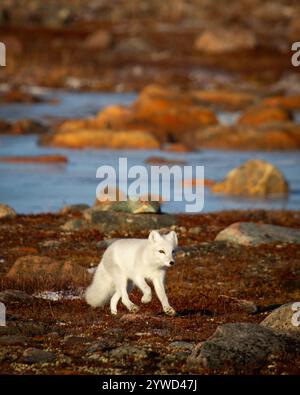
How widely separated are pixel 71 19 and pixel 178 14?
12.8 m

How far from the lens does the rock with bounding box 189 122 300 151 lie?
57.2m

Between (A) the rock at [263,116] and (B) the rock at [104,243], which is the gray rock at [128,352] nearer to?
(B) the rock at [104,243]

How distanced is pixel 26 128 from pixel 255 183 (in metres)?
21.3

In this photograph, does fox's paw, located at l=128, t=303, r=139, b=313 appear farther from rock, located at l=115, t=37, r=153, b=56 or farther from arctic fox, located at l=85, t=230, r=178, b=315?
rock, located at l=115, t=37, r=153, b=56

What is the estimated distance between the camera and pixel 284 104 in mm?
72375

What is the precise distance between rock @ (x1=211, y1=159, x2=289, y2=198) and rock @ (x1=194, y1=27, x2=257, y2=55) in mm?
53942

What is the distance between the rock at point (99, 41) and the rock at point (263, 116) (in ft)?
108

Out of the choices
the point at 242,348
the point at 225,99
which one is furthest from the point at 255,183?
the point at 225,99

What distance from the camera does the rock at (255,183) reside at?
139 ft

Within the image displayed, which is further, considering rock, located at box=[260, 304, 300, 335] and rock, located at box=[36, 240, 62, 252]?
rock, located at box=[36, 240, 62, 252]

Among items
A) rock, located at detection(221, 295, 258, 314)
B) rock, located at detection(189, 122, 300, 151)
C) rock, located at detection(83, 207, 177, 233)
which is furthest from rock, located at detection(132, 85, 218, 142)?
rock, located at detection(221, 295, 258, 314)

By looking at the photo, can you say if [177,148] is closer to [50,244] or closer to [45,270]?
[50,244]

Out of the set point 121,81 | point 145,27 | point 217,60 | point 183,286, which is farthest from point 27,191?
point 145,27
